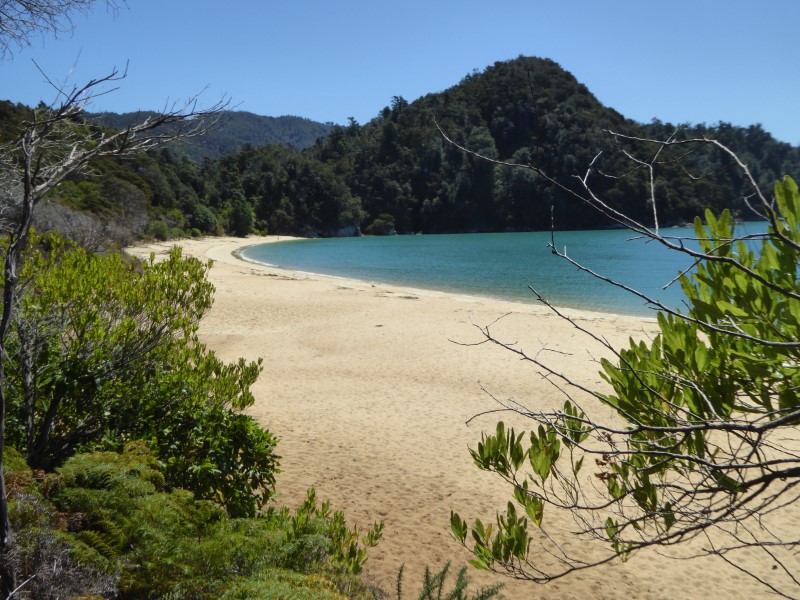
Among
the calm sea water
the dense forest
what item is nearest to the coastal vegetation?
the calm sea water

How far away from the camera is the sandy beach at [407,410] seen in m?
4.64

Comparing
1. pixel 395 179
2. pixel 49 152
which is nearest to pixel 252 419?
pixel 49 152

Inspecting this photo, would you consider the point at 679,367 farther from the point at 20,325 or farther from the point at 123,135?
the point at 20,325

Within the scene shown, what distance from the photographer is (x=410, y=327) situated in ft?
48.6

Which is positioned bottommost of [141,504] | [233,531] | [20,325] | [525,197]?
[233,531]

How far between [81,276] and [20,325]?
1.70 feet

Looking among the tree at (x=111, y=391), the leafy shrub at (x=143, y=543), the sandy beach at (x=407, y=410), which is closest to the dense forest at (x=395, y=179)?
the sandy beach at (x=407, y=410)

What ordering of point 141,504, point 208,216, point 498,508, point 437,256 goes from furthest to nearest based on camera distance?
point 208,216 < point 437,256 < point 498,508 < point 141,504

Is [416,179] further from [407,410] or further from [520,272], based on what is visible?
[407,410]

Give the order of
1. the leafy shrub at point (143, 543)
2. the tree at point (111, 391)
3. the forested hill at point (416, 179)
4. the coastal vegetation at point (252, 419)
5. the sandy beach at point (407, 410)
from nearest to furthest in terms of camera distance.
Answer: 1. the coastal vegetation at point (252, 419)
2. the leafy shrub at point (143, 543)
3. the tree at point (111, 391)
4. the sandy beach at point (407, 410)
5. the forested hill at point (416, 179)

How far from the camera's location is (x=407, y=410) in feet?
27.5

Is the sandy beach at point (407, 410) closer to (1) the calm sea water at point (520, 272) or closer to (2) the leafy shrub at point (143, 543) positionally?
(2) the leafy shrub at point (143, 543)

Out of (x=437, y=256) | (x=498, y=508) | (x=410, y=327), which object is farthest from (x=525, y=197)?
(x=498, y=508)

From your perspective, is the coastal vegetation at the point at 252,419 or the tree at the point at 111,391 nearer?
the coastal vegetation at the point at 252,419
